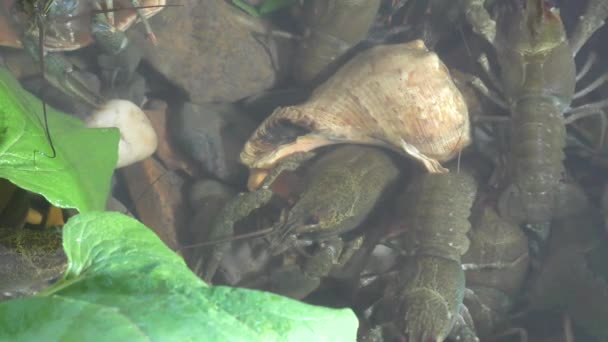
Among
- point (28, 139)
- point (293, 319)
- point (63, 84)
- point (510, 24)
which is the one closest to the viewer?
point (293, 319)

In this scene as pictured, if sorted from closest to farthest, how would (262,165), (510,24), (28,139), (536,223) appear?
(28,139)
(262,165)
(536,223)
(510,24)

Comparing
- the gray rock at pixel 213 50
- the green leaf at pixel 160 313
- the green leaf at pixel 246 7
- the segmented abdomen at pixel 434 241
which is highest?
the green leaf at pixel 160 313

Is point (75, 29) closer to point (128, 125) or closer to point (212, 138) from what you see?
point (128, 125)

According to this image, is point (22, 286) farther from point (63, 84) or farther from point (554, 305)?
point (554, 305)

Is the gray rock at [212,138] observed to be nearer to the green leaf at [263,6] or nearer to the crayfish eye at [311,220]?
the crayfish eye at [311,220]

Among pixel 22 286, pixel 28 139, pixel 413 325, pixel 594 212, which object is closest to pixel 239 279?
pixel 413 325

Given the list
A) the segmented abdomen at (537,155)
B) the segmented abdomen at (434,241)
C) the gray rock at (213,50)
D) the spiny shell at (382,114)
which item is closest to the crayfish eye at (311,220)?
the spiny shell at (382,114)

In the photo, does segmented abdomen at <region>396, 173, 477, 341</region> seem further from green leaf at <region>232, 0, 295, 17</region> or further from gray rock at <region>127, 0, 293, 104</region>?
green leaf at <region>232, 0, 295, 17</region>
